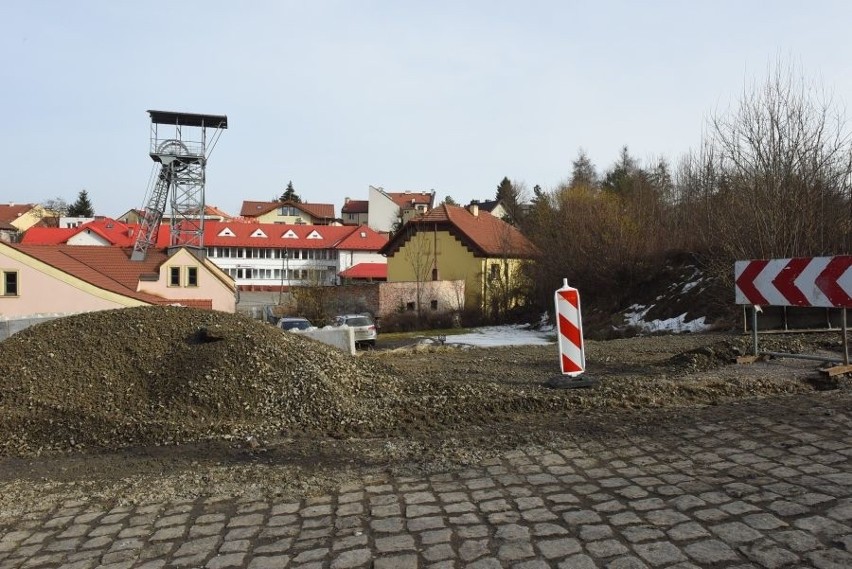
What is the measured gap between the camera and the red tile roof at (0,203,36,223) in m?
117

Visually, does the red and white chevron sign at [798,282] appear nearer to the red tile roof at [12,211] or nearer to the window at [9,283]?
the window at [9,283]

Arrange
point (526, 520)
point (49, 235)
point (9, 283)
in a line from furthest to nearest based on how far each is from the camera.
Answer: point (49, 235)
point (9, 283)
point (526, 520)

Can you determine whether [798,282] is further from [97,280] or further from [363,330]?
[97,280]

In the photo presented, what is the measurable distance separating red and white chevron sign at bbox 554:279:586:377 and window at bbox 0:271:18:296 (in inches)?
1459

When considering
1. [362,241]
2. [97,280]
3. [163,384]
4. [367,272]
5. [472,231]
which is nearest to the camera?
[163,384]

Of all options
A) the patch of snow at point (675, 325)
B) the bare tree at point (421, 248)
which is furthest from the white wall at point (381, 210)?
the patch of snow at point (675, 325)

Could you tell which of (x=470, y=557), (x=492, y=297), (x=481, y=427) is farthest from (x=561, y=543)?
(x=492, y=297)

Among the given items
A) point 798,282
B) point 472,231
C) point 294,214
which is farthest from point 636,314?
point 294,214

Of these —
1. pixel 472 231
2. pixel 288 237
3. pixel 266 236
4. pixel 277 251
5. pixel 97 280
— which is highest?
pixel 266 236

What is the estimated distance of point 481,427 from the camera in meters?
6.49

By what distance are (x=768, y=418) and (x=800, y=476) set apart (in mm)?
1759

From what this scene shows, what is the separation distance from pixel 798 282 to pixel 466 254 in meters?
38.0

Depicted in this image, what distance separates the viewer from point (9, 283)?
3591 cm

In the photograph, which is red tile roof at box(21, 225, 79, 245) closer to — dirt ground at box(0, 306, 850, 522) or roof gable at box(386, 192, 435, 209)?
roof gable at box(386, 192, 435, 209)
